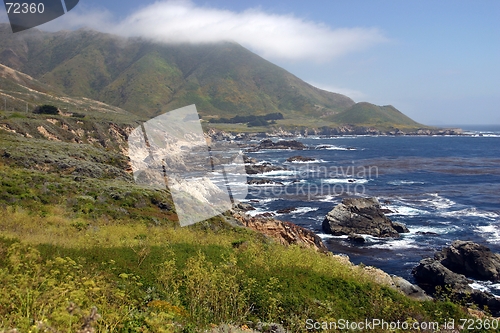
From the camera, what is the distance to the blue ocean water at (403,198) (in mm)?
28359

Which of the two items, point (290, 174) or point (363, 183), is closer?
point (363, 183)

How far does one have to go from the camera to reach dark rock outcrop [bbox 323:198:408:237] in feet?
103

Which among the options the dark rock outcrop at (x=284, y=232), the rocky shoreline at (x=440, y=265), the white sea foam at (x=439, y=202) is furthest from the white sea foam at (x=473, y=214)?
the dark rock outcrop at (x=284, y=232)

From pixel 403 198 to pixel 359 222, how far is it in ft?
52.2

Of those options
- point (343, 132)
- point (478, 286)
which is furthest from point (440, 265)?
point (343, 132)

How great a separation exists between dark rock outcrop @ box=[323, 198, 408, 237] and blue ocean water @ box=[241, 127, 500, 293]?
1052mm

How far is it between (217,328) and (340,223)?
26828mm

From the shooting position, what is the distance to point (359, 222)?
32.6 meters

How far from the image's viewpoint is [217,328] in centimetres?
718

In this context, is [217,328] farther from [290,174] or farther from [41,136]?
[290,174]

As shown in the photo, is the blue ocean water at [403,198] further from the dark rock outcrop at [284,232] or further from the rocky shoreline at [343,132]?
the rocky shoreline at [343,132]

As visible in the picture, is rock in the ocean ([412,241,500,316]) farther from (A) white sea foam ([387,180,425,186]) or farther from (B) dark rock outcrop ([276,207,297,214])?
(A) white sea foam ([387,180,425,186])

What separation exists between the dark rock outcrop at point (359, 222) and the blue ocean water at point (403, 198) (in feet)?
3.45

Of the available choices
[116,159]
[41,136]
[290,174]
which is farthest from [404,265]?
[41,136]
